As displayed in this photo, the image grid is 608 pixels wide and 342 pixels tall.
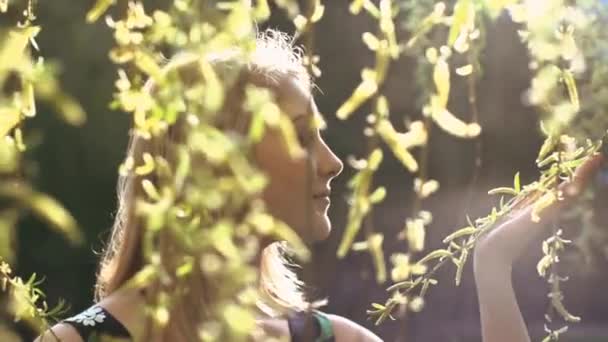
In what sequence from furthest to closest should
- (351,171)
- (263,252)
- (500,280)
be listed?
(351,171)
(263,252)
(500,280)

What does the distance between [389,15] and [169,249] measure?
165mm

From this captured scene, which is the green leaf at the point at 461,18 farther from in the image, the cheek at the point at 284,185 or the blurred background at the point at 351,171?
the blurred background at the point at 351,171

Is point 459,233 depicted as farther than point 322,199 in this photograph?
No

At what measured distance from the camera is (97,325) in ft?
2.33

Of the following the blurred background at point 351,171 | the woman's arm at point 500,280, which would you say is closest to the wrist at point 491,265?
the woman's arm at point 500,280

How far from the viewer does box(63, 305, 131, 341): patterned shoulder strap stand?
2.32 ft

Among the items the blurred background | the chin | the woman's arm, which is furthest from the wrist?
the blurred background

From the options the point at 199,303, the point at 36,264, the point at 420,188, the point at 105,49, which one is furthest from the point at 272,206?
the point at 36,264

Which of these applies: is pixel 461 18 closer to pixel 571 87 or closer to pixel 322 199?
pixel 571 87

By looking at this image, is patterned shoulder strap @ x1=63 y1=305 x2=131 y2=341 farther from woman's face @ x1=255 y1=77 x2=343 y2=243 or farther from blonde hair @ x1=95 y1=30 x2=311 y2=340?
woman's face @ x1=255 y1=77 x2=343 y2=243

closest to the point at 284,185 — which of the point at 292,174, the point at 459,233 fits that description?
the point at 292,174

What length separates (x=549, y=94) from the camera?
509mm

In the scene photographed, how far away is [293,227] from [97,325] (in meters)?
0.17

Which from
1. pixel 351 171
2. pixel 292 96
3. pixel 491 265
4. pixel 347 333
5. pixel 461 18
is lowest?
pixel 351 171
